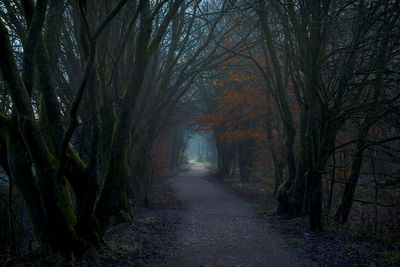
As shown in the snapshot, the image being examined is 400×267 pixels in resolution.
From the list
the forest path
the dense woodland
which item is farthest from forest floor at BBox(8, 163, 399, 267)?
the dense woodland

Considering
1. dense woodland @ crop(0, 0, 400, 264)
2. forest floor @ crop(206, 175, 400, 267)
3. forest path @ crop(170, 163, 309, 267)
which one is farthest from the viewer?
forest path @ crop(170, 163, 309, 267)

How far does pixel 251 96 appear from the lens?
47.6ft

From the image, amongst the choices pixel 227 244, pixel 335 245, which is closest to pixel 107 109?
pixel 227 244

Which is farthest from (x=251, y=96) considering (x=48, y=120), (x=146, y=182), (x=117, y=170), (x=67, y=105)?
(x=48, y=120)

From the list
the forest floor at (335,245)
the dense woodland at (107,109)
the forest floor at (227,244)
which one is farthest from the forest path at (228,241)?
the dense woodland at (107,109)

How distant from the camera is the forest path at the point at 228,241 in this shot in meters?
5.38

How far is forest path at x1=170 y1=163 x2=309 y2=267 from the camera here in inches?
212

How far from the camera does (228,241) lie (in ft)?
22.1

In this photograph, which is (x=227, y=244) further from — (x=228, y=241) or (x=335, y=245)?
(x=335, y=245)

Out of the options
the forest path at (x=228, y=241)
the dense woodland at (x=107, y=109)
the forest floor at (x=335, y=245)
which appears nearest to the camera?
the dense woodland at (x=107, y=109)

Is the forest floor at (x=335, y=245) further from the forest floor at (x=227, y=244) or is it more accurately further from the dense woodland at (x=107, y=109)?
the dense woodland at (x=107, y=109)

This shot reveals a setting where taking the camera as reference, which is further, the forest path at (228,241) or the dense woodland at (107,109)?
the forest path at (228,241)

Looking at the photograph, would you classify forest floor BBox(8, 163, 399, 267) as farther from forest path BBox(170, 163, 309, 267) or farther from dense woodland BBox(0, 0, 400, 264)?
dense woodland BBox(0, 0, 400, 264)

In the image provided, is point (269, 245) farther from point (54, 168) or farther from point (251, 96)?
point (251, 96)
